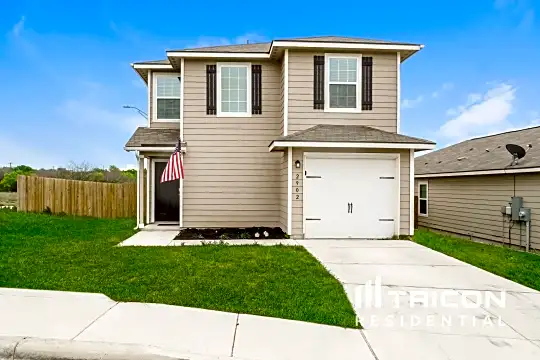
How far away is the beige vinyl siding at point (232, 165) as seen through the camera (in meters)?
11.6

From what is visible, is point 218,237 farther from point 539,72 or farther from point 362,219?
point 539,72

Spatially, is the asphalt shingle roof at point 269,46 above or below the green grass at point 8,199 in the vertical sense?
above

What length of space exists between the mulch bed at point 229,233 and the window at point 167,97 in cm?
389

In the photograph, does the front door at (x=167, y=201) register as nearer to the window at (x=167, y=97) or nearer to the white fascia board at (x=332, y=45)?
the window at (x=167, y=97)

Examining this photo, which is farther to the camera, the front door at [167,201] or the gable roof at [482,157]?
the front door at [167,201]

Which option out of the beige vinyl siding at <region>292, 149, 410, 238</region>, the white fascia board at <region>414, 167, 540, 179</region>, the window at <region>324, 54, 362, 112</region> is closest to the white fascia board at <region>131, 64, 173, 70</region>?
the window at <region>324, 54, 362, 112</region>

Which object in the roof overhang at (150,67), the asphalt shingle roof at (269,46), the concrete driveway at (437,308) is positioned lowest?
the concrete driveway at (437,308)

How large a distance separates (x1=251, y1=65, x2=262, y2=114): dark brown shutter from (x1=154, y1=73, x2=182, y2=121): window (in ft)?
8.67

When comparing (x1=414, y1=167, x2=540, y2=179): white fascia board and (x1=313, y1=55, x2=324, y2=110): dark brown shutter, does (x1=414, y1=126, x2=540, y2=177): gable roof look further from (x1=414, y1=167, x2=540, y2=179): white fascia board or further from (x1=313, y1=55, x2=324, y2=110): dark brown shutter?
(x1=313, y1=55, x2=324, y2=110): dark brown shutter

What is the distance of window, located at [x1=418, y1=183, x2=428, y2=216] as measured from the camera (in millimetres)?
18281

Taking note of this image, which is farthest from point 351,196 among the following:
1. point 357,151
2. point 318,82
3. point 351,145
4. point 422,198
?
point 422,198

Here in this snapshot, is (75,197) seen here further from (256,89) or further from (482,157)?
(482,157)

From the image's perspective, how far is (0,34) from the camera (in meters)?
15.4

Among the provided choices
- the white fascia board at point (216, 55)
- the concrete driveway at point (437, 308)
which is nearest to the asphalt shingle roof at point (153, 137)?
the white fascia board at point (216, 55)
